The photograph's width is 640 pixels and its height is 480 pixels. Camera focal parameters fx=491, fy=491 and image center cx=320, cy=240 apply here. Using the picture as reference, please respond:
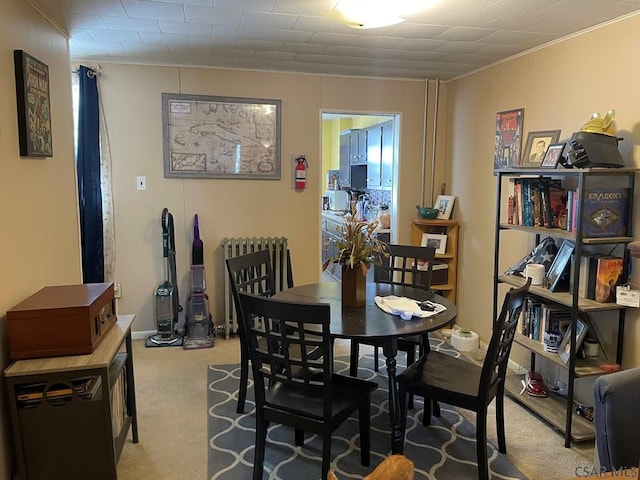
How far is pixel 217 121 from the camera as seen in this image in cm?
413

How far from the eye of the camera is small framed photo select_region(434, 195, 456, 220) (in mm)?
4422

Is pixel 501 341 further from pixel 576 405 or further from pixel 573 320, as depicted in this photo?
pixel 576 405

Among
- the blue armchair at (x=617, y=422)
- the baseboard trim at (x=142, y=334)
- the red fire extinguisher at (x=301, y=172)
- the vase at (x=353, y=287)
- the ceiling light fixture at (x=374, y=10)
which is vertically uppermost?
the ceiling light fixture at (x=374, y=10)

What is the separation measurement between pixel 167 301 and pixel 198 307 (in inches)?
9.9

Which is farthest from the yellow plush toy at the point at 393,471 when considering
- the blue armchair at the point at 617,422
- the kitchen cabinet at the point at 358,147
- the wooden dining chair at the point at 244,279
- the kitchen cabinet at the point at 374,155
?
the kitchen cabinet at the point at 358,147

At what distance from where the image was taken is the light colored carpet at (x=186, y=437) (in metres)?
2.39

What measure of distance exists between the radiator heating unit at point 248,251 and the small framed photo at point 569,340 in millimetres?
2216

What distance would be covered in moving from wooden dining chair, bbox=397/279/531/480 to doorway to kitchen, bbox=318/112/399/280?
1.70 meters

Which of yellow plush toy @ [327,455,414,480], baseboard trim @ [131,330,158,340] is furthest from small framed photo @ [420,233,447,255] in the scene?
yellow plush toy @ [327,455,414,480]

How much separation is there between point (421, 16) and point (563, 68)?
108cm

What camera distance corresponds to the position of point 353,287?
2668mm

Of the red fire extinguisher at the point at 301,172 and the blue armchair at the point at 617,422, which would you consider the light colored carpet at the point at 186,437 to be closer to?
the blue armchair at the point at 617,422

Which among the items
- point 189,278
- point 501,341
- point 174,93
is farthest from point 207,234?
point 501,341

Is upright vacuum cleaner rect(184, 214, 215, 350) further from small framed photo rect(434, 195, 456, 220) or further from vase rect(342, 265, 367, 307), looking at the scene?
small framed photo rect(434, 195, 456, 220)
